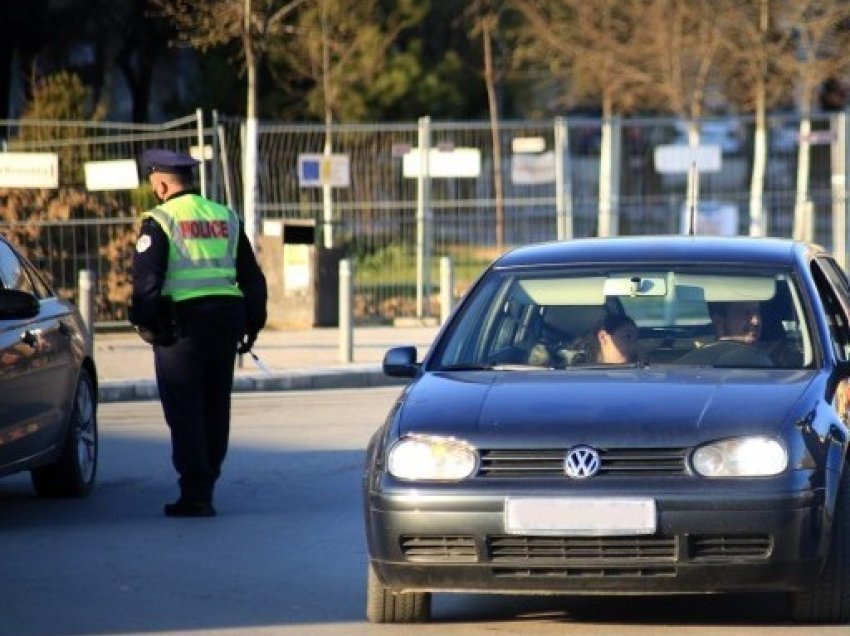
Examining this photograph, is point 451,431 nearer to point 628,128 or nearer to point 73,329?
point 73,329

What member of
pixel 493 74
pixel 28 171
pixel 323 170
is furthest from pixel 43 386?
pixel 493 74

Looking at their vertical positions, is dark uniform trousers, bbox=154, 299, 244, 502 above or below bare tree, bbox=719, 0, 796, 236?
below

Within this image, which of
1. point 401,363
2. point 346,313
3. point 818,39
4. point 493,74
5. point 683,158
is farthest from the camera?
point 493,74

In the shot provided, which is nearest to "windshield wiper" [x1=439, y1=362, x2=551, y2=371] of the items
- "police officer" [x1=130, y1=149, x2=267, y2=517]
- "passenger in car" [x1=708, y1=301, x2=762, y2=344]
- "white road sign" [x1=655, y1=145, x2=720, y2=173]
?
"passenger in car" [x1=708, y1=301, x2=762, y2=344]

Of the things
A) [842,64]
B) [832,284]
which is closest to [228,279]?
[832,284]

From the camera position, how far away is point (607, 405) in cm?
809

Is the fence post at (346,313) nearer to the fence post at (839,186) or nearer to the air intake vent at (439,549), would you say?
the fence post at (839,186)

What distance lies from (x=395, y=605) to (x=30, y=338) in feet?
12.5

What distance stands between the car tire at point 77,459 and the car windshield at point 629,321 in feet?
12.0

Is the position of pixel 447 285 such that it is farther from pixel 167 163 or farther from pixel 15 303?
pixel 15 303

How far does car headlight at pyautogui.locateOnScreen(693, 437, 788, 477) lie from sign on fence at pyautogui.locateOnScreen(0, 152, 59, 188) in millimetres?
16390

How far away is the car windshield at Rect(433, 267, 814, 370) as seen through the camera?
8.98 meters

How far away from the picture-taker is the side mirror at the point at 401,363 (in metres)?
9.27

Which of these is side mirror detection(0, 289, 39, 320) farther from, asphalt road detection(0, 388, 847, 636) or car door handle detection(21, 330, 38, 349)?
asphalt road detection(0, 388, 847, 636)
